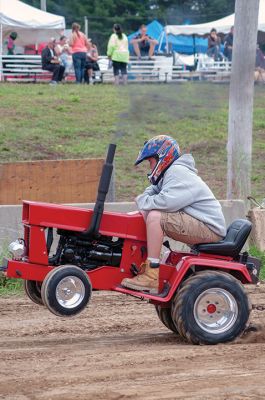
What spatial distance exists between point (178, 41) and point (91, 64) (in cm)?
1093

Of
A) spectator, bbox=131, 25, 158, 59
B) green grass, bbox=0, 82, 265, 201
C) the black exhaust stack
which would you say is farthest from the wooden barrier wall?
spectator, bbox=131, 25, 158, 59

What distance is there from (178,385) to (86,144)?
472 inches

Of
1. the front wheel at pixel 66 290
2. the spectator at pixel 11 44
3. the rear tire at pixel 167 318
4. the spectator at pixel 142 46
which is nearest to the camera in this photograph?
the front wheel at pixel 66 290

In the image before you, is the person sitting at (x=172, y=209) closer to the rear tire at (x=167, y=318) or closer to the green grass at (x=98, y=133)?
the rear tire at (x=167, y=318)

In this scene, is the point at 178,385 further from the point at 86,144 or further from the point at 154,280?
the point at 86,144

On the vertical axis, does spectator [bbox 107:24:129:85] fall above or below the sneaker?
above

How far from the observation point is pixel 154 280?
7.54m

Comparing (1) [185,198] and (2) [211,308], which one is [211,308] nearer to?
(2) [211,308]

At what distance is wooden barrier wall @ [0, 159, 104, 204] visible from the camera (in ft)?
41.6

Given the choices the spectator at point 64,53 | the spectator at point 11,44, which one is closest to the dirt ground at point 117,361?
the spectator at point 64,53

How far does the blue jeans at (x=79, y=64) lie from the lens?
22.9 m

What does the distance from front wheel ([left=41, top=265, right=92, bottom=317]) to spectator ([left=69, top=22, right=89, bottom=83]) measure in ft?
51.7

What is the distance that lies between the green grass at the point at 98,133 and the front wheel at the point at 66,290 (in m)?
6.81

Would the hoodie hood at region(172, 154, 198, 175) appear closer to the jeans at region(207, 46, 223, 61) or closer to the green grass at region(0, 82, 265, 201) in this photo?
the green grass at region(0, 82, 265, 201)
